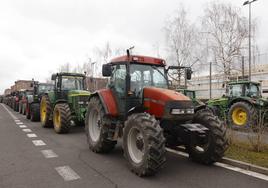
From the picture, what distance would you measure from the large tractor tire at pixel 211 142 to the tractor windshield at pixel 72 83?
7599 millimetres

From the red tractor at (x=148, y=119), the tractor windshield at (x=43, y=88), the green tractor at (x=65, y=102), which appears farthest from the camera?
the tractor windshield at (x=43, y=88)

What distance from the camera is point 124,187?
4.62m

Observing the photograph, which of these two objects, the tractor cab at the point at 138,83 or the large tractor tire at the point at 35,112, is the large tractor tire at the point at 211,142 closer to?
the tractor cab at the point at 138,83

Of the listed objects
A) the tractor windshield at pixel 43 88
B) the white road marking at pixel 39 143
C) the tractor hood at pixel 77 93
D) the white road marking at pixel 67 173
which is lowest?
the white road marking at pixel 39 143

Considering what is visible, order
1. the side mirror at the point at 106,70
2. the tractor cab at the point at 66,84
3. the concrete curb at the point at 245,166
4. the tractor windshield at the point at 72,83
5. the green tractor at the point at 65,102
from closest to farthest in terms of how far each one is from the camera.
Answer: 1. the concrete curb at the point at 245,166
2. the side mirror at the point at 106,70
3. the green tractor at the point at 65,102
4. the tractor cab at the point at 66,84
5. the tractor windshield at the point at 72,83

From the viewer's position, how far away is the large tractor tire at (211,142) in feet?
18.8

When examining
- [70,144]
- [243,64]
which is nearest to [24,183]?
[70,144]

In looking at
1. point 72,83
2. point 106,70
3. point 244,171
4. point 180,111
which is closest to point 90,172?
point 180,111

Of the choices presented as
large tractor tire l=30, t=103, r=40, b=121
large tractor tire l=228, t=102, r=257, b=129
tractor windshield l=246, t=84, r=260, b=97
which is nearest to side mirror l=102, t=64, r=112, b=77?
large tractor tire l=228, t=102, r=257, b=129

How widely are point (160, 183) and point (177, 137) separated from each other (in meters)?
1.42

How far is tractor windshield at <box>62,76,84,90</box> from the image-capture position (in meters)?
12.1

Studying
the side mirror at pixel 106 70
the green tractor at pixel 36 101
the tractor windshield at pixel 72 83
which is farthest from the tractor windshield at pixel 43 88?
the side mirror at pixel 106 70

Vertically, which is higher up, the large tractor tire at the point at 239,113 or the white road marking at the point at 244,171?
the large tractor tire at the point at 239,113

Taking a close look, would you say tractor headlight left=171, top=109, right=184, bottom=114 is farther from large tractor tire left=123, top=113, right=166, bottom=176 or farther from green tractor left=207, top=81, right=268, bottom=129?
green tractor left=207, top=81, right=268, bottom=129
